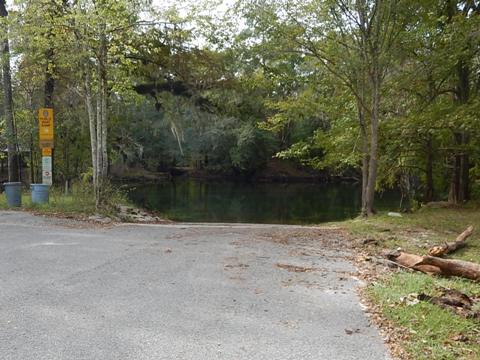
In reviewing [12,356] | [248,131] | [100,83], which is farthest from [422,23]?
[248,131]

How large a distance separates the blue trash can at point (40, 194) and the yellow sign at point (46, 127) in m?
1.22

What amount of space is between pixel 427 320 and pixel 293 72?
12026mm

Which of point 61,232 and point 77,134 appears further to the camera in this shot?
point 77,134

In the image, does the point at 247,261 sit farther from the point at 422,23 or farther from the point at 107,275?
the point at 422,23

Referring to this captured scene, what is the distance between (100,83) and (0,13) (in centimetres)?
682

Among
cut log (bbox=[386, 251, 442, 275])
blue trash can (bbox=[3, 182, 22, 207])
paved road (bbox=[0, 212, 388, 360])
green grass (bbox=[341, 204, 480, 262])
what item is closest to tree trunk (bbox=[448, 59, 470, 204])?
green grass (bbox=[341, 204, 480, 262])

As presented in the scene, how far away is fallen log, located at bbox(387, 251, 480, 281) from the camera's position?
6035 millimetres

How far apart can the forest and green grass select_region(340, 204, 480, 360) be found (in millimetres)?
3412

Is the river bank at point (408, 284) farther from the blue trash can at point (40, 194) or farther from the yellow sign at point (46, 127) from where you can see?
the yellow sign at point (46, 127)

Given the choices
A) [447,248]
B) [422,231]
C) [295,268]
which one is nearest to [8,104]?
[295,268]

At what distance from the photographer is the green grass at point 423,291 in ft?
12.4

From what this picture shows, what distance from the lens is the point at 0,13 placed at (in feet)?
53.3

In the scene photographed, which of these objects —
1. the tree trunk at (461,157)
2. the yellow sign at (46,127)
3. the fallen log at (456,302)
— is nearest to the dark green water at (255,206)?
the tree trunk at (461,157)

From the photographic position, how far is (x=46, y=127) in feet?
43.2
